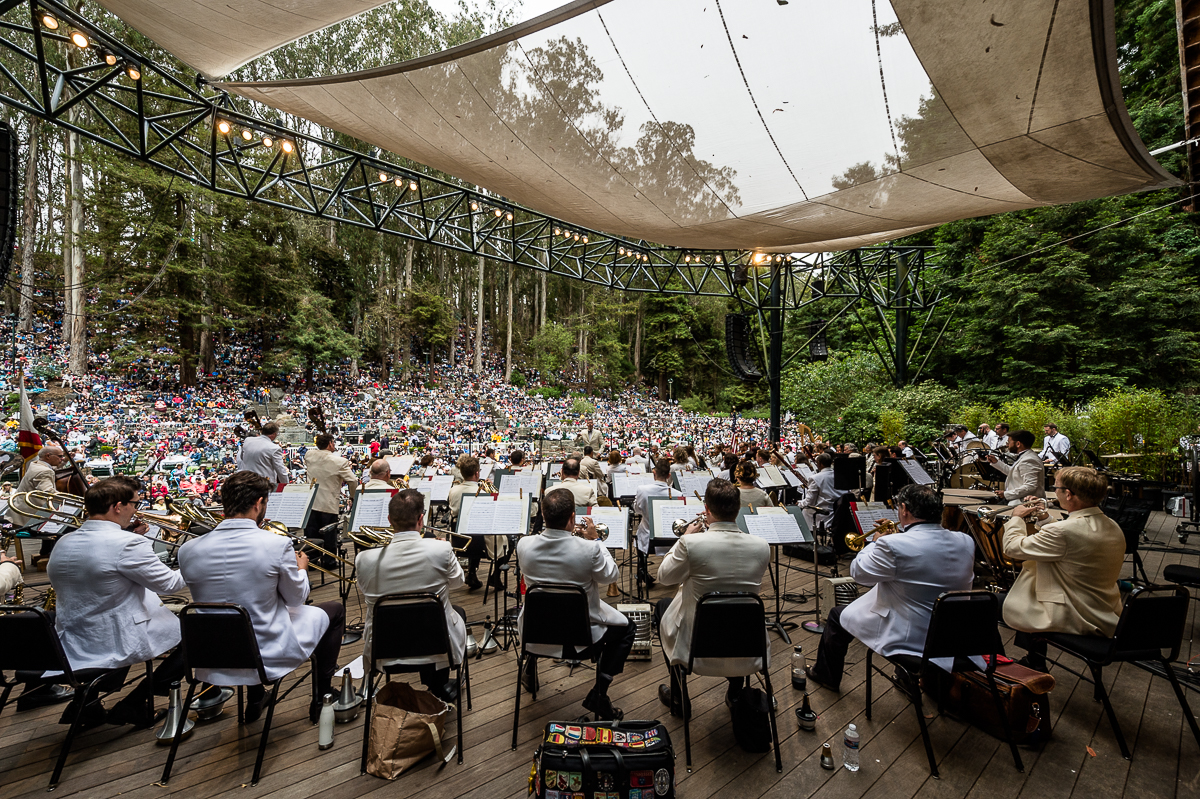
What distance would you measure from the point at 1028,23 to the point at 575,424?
20.8 m

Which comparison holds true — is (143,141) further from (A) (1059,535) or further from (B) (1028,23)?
(A) (1059,535)

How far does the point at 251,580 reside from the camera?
2.46 meters

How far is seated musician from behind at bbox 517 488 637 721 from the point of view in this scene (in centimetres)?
270

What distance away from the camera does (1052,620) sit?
2.86 meters

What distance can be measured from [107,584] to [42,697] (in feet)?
4.77

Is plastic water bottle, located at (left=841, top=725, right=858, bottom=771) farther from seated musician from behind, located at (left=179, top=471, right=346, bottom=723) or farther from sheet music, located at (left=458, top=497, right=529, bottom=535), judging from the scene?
seated musician from behind, located at (left=179, top=471, right=346, bottom=723)

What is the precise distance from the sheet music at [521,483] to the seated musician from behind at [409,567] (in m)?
2.43

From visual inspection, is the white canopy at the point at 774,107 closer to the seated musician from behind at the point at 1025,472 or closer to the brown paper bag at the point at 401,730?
the seated musician from behind at the point at 1025,472

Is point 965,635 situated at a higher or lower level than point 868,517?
lower

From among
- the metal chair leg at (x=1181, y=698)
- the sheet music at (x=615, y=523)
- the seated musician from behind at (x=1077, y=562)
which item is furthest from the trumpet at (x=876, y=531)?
the sheet music at (x=615, y=523)

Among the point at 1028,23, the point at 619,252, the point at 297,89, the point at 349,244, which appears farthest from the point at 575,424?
the point at 1028,23

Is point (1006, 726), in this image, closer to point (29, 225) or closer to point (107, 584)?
point (107, 584)

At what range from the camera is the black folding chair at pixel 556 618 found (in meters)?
2.58

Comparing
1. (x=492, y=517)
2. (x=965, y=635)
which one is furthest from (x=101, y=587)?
(x=965, y=635)
